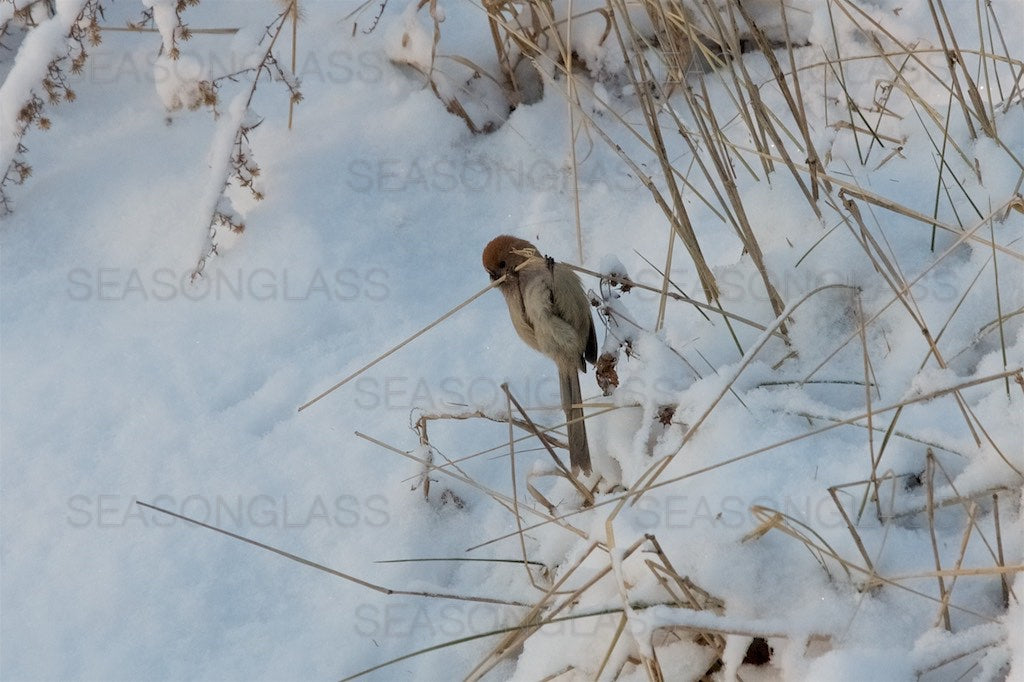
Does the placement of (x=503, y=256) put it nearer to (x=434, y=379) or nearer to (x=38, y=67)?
(x=434, y=379)

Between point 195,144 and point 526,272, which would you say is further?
point 195,144

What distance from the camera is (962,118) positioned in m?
2.53

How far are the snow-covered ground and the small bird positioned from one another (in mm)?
133

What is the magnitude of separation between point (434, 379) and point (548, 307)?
18.4 inches

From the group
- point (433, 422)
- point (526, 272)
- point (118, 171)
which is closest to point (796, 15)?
point (526, 272)

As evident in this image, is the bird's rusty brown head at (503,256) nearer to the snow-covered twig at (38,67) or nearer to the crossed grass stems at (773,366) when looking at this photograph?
the crossed grass stems at (773,366)

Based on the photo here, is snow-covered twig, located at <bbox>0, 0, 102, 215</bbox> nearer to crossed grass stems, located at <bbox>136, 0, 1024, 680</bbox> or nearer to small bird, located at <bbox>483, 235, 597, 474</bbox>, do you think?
crossed grass stems, located at <bbox>136, 0, 1024, 680</bbox>

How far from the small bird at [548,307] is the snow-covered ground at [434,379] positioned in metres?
0.13

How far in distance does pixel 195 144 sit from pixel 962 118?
2.39m

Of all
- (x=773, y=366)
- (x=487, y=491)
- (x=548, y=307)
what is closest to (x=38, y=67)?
(x=548, y=307)

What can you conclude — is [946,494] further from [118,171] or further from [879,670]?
[118,171]

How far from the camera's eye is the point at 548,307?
2396mm

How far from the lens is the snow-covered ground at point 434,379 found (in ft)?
5.90

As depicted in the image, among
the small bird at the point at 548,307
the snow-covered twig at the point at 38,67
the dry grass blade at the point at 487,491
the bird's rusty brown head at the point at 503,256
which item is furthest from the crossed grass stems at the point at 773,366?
the snow-covered twig at the point at 38,67
